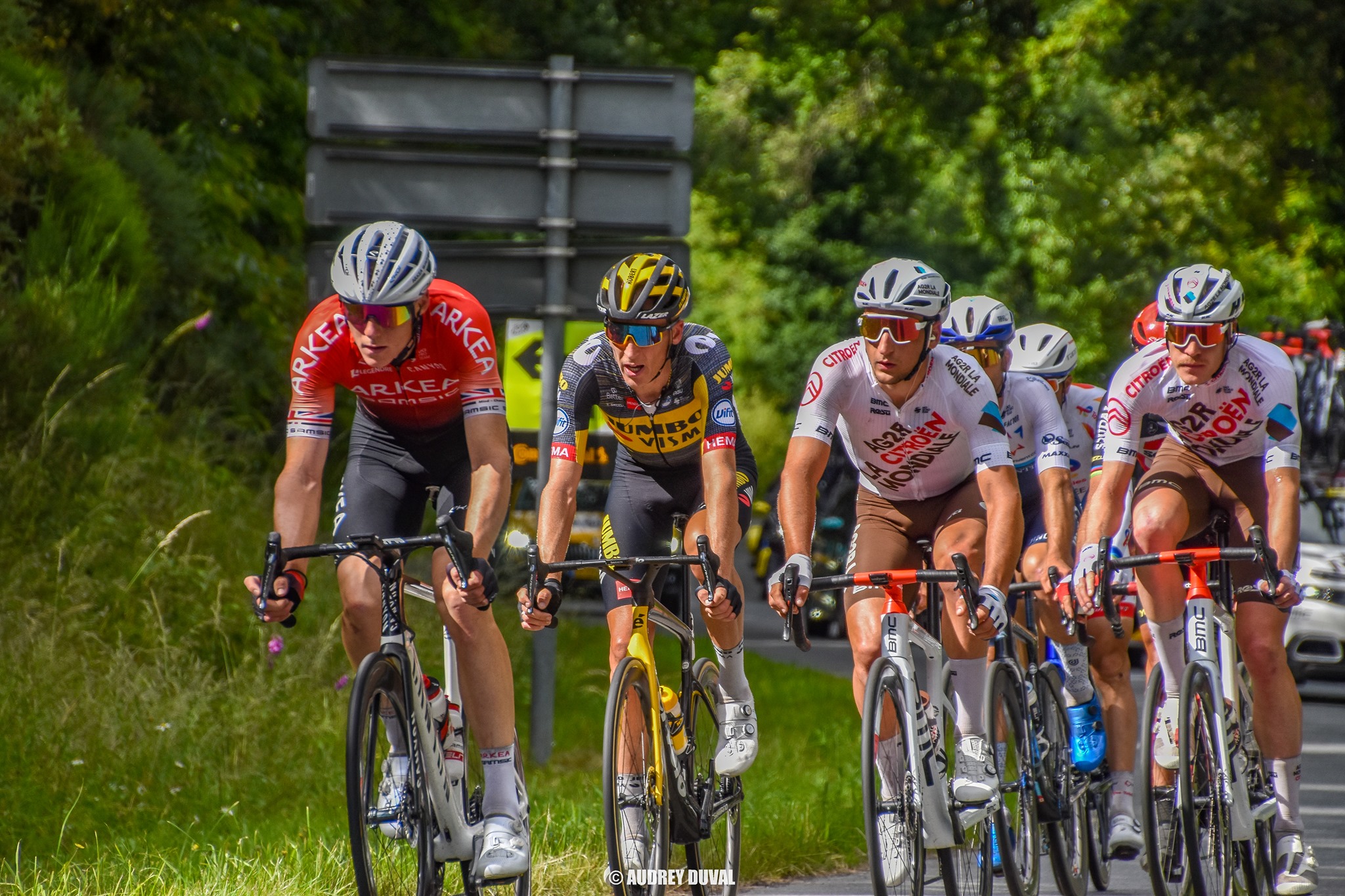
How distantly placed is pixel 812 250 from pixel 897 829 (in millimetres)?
37882

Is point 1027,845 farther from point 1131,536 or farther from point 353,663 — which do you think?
point 353,663

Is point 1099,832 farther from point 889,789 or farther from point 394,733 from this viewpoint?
point 394,733

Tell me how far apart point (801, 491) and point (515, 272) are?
410 centimetres

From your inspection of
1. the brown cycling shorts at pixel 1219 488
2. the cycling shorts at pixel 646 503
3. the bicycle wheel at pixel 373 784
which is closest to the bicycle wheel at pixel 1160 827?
the brown cycling shorts at pixel 1219 488

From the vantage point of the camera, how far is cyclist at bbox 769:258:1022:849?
20.7 feet

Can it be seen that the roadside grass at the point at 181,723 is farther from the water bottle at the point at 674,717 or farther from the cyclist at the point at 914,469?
the cyclist at the point at 914,469

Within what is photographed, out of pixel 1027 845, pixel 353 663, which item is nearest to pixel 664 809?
pixel 353 663

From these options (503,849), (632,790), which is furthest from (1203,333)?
(503,849)

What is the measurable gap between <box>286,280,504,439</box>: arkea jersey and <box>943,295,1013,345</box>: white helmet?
252 centimetres

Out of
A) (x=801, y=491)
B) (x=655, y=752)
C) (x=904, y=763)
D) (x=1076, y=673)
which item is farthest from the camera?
(x=1076, y=673)

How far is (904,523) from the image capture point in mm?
6926

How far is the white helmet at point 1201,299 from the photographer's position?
22.2 feet

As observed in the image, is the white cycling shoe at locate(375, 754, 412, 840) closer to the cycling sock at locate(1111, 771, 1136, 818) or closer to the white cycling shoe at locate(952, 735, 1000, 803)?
the white cycling shoe at locate(952, 735, 1000, 803)

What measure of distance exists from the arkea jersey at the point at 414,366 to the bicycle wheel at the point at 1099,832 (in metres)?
3.26
